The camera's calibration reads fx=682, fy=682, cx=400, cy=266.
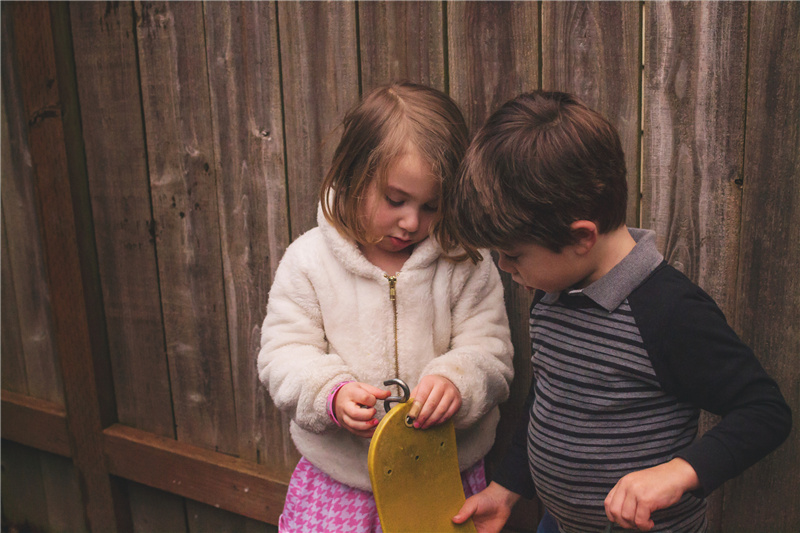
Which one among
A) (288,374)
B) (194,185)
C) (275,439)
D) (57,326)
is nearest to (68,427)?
(57,326)

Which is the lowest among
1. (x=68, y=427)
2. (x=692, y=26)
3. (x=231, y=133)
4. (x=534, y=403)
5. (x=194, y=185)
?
(x=68, y=427)

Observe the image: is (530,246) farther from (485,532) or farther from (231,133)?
(231,133)

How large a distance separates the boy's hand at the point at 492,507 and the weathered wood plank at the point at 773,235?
548 mm

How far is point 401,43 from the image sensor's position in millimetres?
1754

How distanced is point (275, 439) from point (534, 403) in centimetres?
113

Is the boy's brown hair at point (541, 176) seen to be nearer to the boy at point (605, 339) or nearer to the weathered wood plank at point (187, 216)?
the boy at point (605, 339)

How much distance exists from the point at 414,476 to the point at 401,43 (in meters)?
1.07

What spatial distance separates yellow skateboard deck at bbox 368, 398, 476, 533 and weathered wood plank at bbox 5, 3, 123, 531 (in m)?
1.72

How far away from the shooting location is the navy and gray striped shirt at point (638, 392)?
107 centimetres

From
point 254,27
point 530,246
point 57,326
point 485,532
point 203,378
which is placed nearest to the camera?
point 530,246

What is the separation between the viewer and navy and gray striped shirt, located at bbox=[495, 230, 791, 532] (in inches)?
42.1

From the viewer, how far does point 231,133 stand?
209 centimetres

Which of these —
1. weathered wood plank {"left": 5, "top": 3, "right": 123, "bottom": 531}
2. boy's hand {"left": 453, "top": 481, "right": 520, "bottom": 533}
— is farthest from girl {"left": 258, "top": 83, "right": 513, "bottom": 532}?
weathered wood plank {"left": 5, "top": 3, "right": 123, "bottom": 531}

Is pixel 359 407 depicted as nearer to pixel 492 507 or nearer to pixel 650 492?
pixel 492 507
